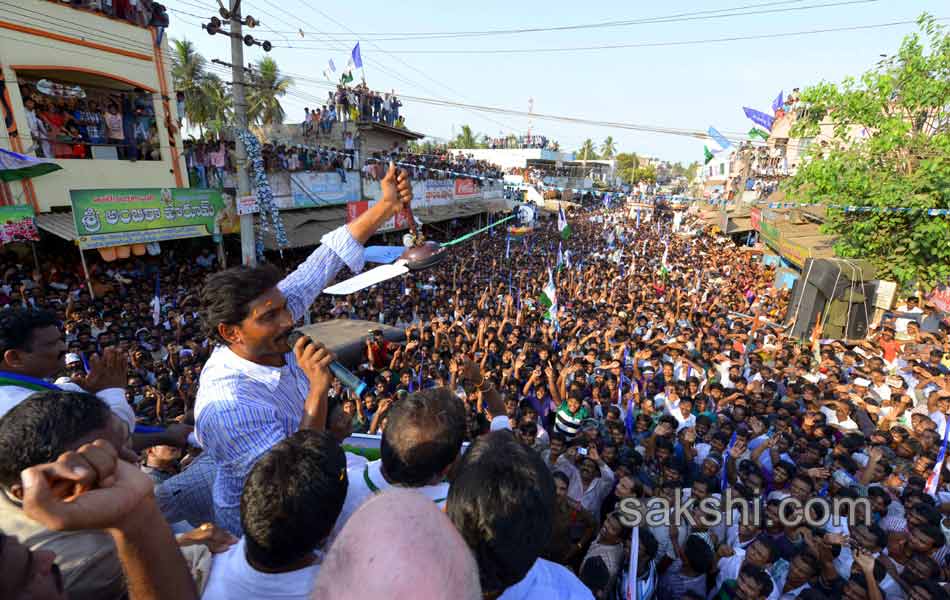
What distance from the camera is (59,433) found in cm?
123

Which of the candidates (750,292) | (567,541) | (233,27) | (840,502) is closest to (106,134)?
(233,27)

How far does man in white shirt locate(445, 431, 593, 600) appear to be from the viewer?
125 centimetres

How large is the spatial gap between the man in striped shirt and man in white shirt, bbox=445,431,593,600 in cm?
54

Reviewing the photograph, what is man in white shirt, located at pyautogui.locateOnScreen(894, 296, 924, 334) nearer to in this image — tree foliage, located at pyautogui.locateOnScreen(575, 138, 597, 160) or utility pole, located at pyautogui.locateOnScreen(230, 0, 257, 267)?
utility pole, located at pyautogui.locateOnScreen(230, 0, 257, 267)

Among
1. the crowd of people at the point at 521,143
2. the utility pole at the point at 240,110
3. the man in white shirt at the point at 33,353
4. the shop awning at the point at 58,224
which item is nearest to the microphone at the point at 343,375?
the man in white shirt at the point at 33,353

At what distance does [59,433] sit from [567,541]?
7.93 feet

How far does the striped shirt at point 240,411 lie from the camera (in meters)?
1.49

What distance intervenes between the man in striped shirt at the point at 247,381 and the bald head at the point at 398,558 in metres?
0.71

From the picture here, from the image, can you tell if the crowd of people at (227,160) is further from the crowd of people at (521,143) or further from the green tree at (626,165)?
the green tree at (626,165)

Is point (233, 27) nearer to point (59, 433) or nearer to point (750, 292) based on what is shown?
point (59, 433)

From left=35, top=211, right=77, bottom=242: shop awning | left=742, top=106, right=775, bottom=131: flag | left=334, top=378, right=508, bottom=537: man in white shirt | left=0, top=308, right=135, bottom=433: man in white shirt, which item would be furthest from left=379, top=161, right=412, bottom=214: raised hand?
left=742, top=106, right=775, bottom=131: flag

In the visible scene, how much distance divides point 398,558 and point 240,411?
0.96m

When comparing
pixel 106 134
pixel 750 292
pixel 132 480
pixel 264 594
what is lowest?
pixel 750 292

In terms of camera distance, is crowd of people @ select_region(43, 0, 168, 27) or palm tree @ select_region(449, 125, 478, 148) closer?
crowd of people @ select_region(43, 0, 168, 27)
